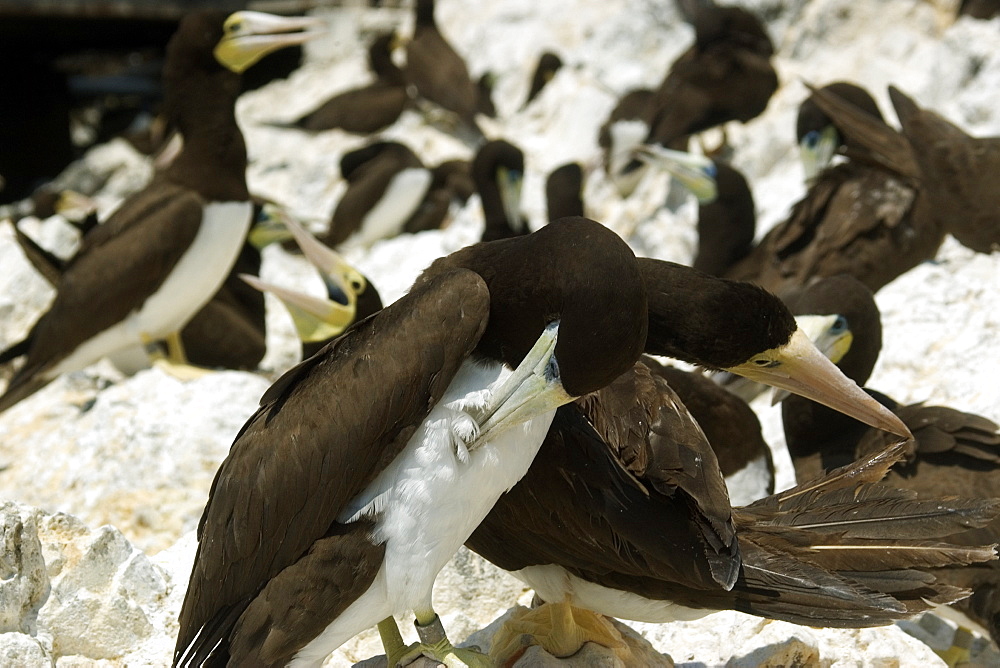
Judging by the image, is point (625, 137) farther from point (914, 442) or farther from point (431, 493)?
point (431, 493)

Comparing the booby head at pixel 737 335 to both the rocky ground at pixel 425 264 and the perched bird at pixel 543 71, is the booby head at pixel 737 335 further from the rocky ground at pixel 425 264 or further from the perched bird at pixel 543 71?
the perched bird at pixel 543 71

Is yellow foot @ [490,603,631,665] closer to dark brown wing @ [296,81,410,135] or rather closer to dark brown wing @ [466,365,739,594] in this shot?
dark brown wing @ [466,365,739,594]

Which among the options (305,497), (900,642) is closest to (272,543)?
(305,497)

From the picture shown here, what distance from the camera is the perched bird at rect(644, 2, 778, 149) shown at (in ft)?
37.9

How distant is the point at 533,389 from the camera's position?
3211 millimetres

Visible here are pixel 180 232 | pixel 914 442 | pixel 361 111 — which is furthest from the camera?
pixel 361 111

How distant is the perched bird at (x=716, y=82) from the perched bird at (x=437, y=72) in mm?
3441

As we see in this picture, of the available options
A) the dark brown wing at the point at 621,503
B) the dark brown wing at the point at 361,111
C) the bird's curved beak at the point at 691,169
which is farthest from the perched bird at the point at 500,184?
the dark brown wing at the point at 621,503

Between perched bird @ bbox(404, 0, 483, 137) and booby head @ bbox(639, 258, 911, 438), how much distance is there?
1154 cm

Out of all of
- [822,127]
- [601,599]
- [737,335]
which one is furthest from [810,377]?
[822,127]

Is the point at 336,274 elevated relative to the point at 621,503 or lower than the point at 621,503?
lower

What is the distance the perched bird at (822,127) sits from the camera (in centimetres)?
989

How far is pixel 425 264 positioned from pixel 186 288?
1.98 metres

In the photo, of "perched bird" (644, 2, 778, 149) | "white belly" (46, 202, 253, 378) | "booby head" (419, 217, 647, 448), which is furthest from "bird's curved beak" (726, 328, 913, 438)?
"perched bird" (644, 2, 778, 149)
